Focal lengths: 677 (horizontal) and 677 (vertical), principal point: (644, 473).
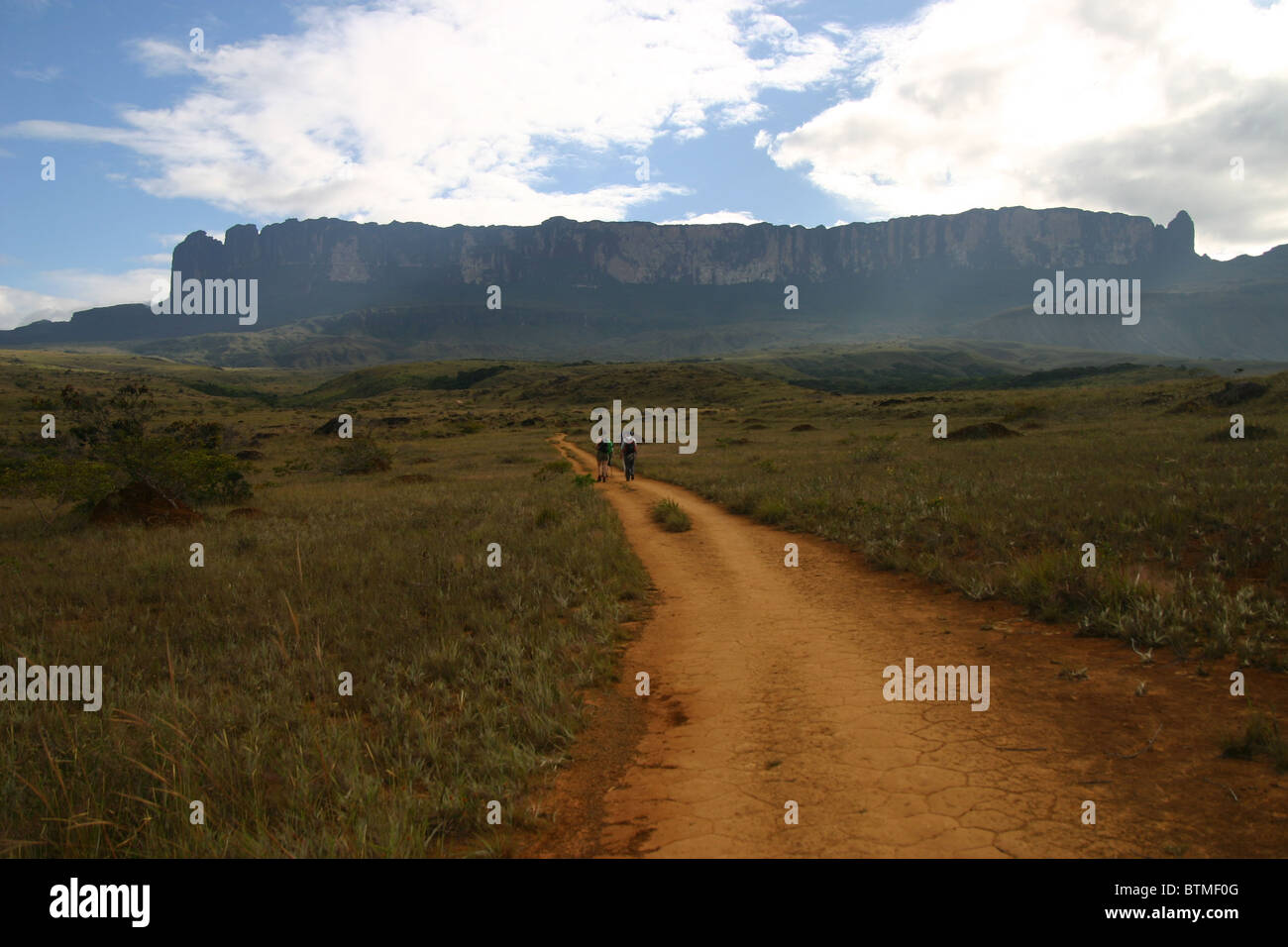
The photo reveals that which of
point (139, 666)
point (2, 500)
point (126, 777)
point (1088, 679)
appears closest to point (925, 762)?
point (1088, 679)

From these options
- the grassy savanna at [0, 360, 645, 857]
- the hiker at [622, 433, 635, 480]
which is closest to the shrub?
the grassy savanna at [0, 360, 645, 857]

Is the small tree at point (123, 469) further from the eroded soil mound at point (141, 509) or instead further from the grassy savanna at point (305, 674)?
the grassy savanna at point (305, 674)

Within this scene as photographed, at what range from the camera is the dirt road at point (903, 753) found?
3.98 meters

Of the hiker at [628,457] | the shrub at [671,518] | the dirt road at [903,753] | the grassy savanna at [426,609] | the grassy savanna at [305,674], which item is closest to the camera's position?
the dirt road at [903,753]

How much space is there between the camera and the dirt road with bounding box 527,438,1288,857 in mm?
3982

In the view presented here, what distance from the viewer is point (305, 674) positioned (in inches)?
268

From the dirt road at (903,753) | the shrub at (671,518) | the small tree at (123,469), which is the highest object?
the small tree at (123,469)

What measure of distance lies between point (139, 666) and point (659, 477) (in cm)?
2030

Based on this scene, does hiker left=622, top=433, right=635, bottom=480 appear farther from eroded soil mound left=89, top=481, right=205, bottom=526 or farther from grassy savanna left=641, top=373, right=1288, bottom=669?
eroded soil mound left=89, top=481, right=205, bottom=526

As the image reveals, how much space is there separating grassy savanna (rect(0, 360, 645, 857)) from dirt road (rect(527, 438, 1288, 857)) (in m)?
0.76

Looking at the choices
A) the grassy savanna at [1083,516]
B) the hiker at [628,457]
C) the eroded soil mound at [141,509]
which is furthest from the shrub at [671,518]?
the eroded soil mound at [141,509]

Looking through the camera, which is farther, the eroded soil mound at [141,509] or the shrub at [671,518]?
the eroded soil mound at [141,509]

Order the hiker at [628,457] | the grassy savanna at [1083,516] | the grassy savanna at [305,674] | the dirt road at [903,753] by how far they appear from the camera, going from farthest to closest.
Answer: the hiker at [628,457] < the grassy savanna at [1083,516] < the grassy savanna at [305,674] < the dirt road at [903,753]

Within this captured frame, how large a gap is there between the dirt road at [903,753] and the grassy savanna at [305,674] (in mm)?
755
